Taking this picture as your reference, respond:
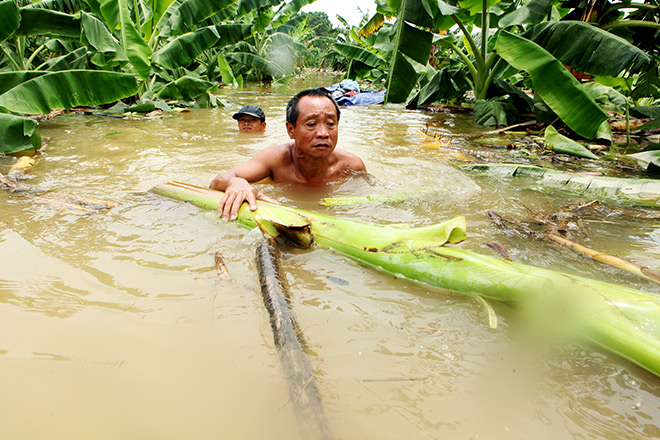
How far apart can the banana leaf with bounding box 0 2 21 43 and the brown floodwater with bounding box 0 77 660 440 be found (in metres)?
3.34

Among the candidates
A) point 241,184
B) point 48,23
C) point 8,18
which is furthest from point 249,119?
point 241,184

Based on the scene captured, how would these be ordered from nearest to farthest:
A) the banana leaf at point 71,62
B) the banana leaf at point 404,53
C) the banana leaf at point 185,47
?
the banana leaf at point 404,53, the banana leaf at point 71,62, the banana leaf at point 185,47

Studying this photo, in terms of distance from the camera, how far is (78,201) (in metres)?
2.39

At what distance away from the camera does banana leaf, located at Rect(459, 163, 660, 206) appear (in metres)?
2.74

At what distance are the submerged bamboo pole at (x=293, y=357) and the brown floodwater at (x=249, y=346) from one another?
66 millimetres

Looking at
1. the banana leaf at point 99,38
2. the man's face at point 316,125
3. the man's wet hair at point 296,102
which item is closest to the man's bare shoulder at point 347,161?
the man's face at point 316,125

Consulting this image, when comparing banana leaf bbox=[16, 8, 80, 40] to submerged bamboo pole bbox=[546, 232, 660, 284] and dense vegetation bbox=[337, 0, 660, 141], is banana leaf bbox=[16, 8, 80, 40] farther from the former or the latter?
submerged bamboo pole bbox=[546, 232, 660, 284]

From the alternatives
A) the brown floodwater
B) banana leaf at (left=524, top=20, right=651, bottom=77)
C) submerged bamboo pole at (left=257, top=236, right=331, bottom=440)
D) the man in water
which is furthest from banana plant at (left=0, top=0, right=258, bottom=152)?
banana leaf at (left=524, top=20, right=651, bottom=77)

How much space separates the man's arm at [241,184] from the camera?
2.10 m

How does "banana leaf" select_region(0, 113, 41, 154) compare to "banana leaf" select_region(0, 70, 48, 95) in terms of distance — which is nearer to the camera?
"banana leaf" select_region(0, 113, 41, 154)

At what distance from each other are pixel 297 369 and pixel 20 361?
0.80 m

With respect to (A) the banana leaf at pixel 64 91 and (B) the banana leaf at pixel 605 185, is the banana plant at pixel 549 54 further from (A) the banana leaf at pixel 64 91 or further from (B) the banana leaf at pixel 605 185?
(A) the banana leaf at pixel 64 91

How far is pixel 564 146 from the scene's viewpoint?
425 cm

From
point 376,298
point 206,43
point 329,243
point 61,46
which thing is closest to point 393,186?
point 329,243
